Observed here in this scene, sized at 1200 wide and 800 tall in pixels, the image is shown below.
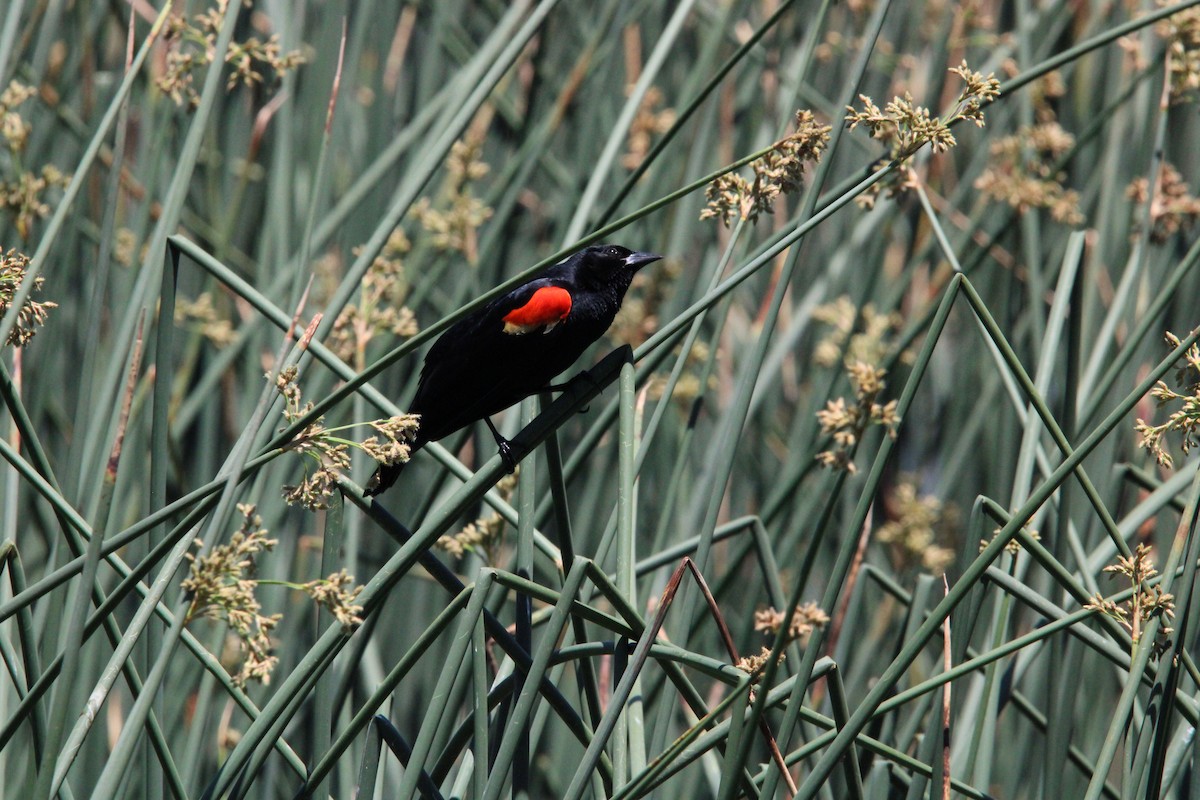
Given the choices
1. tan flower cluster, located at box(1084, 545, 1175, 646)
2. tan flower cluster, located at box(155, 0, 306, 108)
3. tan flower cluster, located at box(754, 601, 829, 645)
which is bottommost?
tan flower cluster, located at box(754, 601, 829, 645)

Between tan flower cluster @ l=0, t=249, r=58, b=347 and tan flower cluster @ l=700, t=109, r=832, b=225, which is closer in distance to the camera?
tan flower cluster @ l=0, t=249, r=58, b=347

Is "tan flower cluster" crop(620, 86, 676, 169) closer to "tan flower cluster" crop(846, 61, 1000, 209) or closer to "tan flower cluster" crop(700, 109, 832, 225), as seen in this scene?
"tan flower cluster" crop(700, 109, 832, 225)

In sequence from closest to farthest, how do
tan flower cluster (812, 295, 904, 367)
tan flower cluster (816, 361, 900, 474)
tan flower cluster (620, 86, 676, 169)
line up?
tan flower cluster (816, 361, 900, 474) → tan flower cluster (812, 295, 904, 367) → tan flower cluster (620, 86, 676, 169)

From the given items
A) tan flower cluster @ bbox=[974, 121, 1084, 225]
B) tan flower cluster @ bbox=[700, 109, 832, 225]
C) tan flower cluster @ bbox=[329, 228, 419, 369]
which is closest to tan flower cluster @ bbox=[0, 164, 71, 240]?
tan flower cluster @ bbox=[329, 228, 419, 369]

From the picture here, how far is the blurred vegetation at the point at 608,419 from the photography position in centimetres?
120

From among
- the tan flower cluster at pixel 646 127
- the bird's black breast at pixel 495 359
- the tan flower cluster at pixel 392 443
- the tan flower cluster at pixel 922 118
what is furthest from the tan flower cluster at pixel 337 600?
the tan flower cluster at pixel 646 127

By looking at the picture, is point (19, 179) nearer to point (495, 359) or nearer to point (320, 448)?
point (495, 359)

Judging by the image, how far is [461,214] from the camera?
8.44 ft

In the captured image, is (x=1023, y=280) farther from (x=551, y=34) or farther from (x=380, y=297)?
(x=380, y=297)

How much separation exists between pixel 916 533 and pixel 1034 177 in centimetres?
97

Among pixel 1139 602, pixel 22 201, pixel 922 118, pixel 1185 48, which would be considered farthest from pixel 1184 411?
pixel 22 201

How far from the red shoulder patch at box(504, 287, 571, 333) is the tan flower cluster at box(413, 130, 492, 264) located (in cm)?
49

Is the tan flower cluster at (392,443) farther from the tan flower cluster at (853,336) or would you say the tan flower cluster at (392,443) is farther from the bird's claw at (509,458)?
the tan flower cluster at (853,336)

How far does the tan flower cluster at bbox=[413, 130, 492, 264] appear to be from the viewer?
256cm
